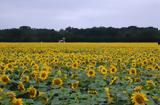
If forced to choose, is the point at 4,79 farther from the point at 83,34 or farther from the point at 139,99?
the point at 83,34

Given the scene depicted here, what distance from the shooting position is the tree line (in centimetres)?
4303

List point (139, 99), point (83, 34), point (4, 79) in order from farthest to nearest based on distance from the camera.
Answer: point (83, 34) → point (4, 79) → point (139, 99)

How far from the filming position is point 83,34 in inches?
1812

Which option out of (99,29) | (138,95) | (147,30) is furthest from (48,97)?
(99,29)

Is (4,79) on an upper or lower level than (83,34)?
upper

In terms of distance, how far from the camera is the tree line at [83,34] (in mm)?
43031

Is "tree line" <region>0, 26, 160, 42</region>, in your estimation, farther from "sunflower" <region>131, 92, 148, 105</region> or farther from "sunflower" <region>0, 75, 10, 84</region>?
"sunflower" <region>131, 92, 148, 105</region>

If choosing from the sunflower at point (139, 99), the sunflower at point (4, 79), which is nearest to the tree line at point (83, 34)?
the sunflower at point (4, 79)

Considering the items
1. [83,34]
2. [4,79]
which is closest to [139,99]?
[4,79]

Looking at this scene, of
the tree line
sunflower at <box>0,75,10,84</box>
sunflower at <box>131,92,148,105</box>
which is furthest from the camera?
the tree line

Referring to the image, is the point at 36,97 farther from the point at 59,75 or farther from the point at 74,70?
the point at 74,70

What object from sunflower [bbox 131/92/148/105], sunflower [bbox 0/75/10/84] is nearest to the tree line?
sunflower [bbox 0/75/10/84]

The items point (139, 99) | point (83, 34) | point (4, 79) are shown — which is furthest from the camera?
point (83, 34)

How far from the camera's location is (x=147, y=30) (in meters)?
42.6
